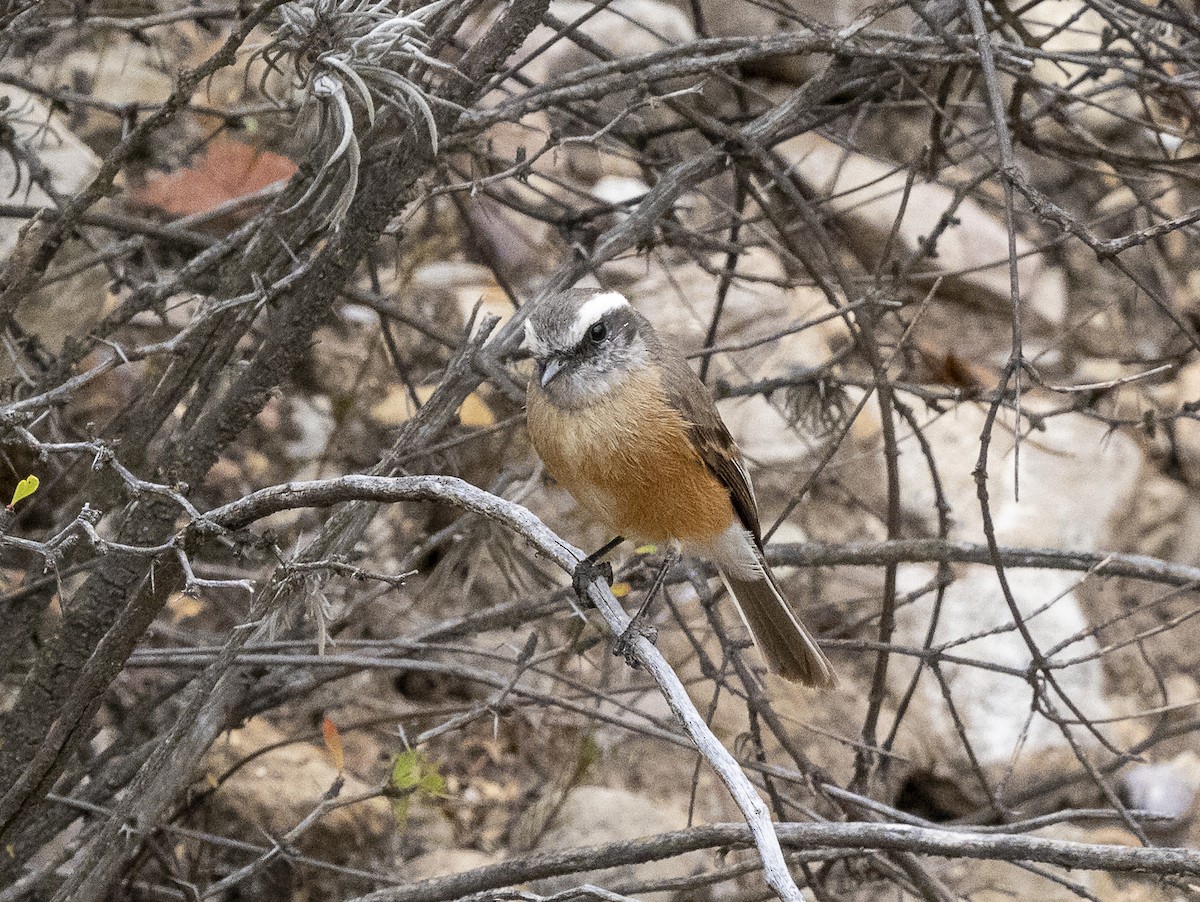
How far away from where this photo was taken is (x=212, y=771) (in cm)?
450

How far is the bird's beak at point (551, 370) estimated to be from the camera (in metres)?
3.41

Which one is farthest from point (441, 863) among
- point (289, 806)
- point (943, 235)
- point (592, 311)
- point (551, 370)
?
point (943, 235)

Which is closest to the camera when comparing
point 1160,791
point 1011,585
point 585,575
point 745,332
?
point 585,575

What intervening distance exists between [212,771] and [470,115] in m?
2.49

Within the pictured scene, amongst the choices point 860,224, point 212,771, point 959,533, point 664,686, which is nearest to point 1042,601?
point 959,533

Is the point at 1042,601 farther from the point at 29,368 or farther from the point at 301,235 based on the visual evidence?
the point at 29,368

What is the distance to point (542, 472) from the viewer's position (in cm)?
428

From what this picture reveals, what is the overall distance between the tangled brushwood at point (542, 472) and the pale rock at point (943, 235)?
0.12ft

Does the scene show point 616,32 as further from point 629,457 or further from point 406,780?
point 406,780

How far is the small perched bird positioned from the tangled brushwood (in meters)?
0.23

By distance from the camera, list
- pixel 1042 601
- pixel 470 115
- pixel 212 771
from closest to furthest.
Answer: pixel 470 115 → pixel 212 771 → pixel 1042 601

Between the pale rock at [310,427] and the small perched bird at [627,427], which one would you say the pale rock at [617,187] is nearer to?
the pale rock at [310,427]

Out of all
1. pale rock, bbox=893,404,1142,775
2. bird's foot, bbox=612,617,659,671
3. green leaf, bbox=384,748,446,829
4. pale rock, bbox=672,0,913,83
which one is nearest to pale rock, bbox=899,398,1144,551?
pale rock, bbox=893,404,1142,775

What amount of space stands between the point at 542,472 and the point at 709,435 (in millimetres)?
799
